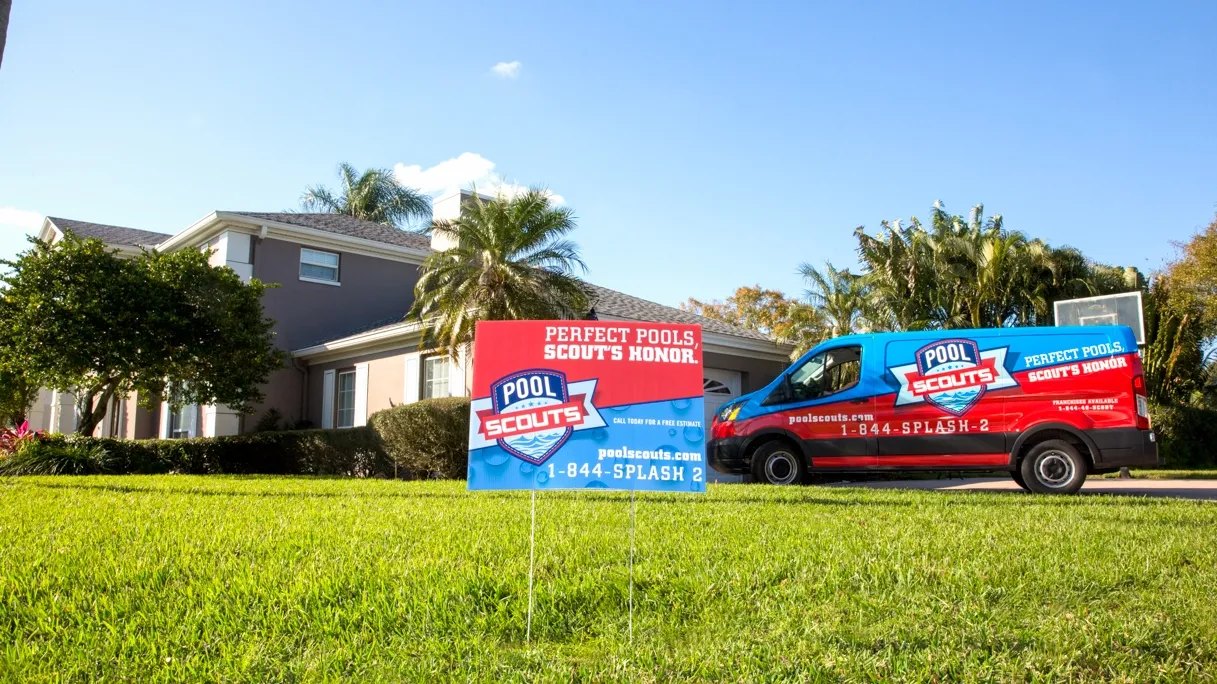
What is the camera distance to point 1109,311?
19.0 metres

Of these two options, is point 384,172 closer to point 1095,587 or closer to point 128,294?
Answer: point 128,294

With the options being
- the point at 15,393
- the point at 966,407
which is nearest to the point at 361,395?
the point at 15,393

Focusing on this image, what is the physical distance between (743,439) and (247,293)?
1252cm

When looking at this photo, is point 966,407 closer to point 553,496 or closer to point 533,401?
point 553,496

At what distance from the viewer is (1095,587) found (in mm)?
5098

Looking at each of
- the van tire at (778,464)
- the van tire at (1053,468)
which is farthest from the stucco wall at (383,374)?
the van tire at (1053,468)

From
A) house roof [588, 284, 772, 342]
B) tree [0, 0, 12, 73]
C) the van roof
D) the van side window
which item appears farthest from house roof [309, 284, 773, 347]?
tree [0, 0, 12, 73]

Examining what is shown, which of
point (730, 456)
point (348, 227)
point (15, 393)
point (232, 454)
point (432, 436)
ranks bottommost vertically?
point (232, 454)

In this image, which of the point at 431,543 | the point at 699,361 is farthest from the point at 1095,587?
the point at 431,543

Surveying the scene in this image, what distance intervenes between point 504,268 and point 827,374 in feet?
22.2

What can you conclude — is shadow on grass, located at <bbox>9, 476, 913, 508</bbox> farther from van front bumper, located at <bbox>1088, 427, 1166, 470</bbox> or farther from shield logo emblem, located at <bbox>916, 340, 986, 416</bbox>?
van front bumper, located at <bbox>1088, 427, 1166, 470</bbox>

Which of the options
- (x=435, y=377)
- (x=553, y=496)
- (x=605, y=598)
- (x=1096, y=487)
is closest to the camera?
(x=605, y=598)

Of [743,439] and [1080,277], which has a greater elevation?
[1080,277]

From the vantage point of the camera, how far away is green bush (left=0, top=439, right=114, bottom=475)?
1561 cm
